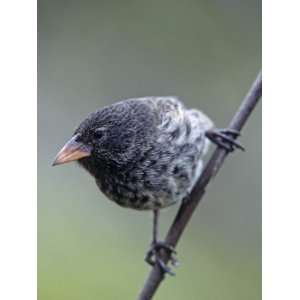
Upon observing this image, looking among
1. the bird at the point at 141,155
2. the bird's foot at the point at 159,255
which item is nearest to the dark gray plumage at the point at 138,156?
the bird at the point at 141,155

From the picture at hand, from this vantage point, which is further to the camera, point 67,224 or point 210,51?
point 210,51

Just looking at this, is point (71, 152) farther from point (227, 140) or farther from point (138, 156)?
point (227, 140)

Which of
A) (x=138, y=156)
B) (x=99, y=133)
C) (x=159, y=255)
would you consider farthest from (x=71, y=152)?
(x=159, y=255)

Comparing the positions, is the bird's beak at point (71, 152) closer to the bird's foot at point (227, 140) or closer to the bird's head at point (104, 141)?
the bird's head at point (104, 141)

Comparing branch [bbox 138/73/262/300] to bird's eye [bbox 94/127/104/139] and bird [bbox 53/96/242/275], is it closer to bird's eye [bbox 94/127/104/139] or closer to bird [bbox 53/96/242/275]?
bird [bbox 53/96/242/275]

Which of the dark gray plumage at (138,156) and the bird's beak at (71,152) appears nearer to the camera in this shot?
the bird's beak at (71,152)
